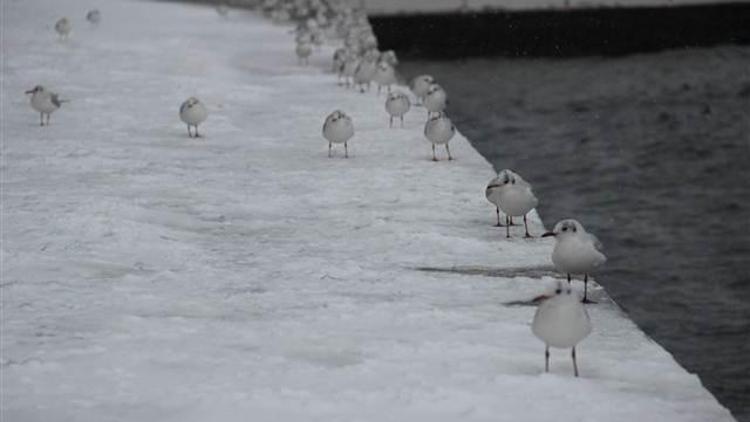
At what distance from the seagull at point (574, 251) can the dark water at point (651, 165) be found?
228 cm

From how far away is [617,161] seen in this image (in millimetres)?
20172

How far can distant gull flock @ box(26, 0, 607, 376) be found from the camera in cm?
665

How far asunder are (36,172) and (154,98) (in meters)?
5.18

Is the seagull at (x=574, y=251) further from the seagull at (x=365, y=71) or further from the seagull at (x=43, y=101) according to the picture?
the seagull at (x=365, y=71)

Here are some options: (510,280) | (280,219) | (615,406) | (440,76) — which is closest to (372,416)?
(615,406)

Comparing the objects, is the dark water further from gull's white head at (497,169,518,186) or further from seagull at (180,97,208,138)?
seagull at (180,97,208,138)

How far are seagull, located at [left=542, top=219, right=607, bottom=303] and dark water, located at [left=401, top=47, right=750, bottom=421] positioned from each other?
2279 mm

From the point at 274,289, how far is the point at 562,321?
224 centimetres

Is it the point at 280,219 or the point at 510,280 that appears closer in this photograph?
the point at 510,280

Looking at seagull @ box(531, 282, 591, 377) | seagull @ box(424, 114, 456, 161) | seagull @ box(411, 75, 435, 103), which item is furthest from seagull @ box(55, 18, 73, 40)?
seagull @ box(531, 282, 591, 377)

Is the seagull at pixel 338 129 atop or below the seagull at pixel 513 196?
atop

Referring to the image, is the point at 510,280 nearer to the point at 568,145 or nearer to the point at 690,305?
the point at 690,305

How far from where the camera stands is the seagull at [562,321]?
659 centimetres

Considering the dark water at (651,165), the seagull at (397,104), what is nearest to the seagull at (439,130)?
the seagull at (397,104)
